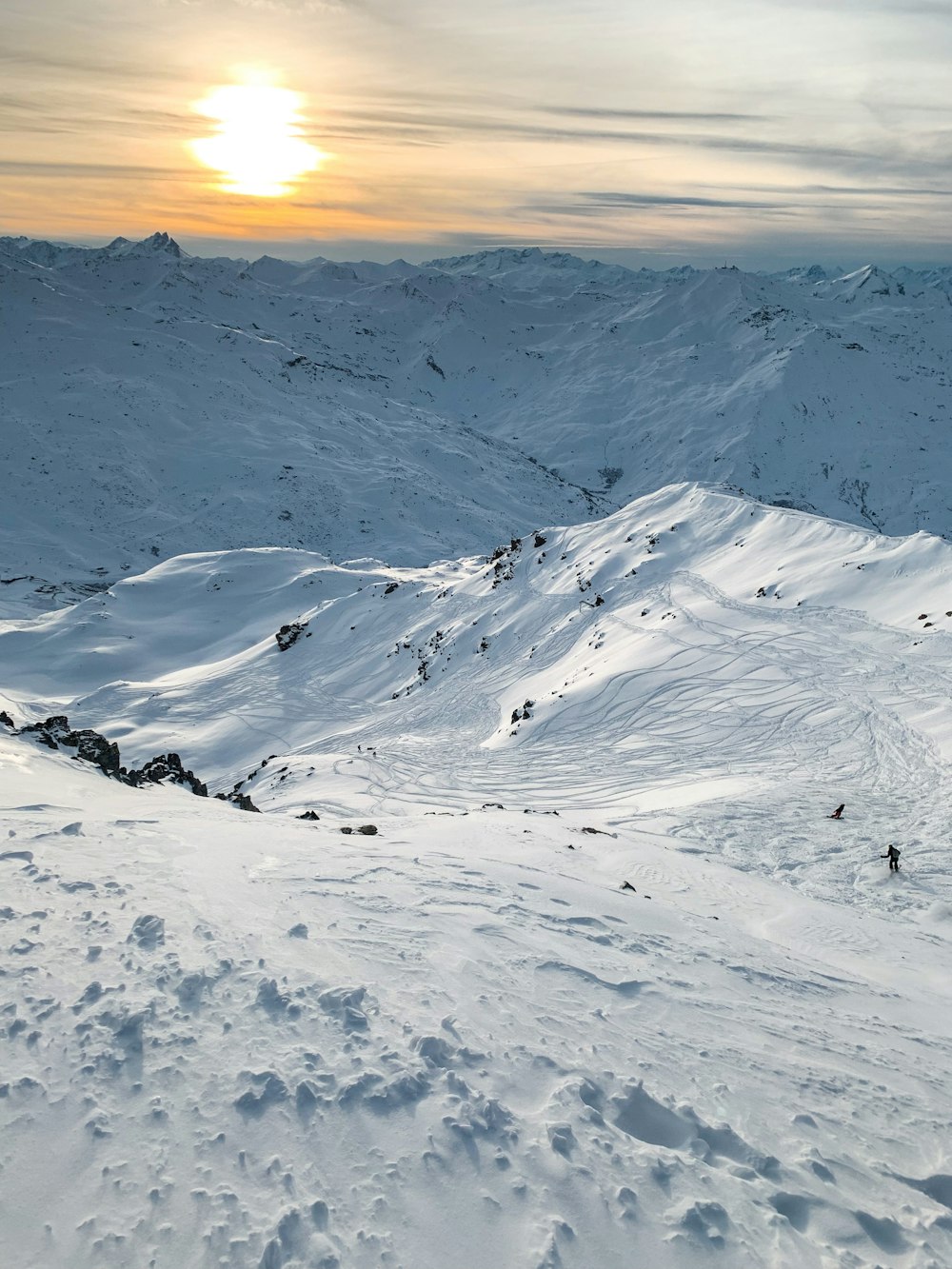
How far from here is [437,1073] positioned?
618 cm

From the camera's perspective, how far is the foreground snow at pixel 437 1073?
16.3 ft

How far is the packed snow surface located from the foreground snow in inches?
1.1

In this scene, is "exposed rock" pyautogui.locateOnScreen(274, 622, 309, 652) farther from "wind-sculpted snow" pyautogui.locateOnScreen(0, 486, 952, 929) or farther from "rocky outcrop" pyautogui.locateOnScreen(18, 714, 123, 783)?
"rocky outcrop" pyautogui.locateOnScreen(18, 714, 123, 783)

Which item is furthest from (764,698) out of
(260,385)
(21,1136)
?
(260,385)

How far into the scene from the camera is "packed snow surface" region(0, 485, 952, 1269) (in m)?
5.07

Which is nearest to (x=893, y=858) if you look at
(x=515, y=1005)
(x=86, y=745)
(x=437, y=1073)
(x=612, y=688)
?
(x=515, y=1005)

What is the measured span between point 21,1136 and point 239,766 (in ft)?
83.3

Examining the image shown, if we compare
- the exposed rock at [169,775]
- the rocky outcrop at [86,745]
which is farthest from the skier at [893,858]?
the rocky outcrop at [86,745]

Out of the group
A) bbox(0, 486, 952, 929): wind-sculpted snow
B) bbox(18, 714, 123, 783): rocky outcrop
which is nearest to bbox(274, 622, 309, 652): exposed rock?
bbox(0, 486, 952, 929): wind-sculpted snow

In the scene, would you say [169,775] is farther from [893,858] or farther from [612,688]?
[893,858]

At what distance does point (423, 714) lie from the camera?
98.9 ft

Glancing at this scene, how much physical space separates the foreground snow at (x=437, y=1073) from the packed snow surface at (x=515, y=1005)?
0.03 metres

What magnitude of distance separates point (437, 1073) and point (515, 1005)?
1.26m

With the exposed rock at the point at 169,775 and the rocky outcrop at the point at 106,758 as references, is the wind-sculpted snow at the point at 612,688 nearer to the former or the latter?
the exposed rock at the point at 169,775
